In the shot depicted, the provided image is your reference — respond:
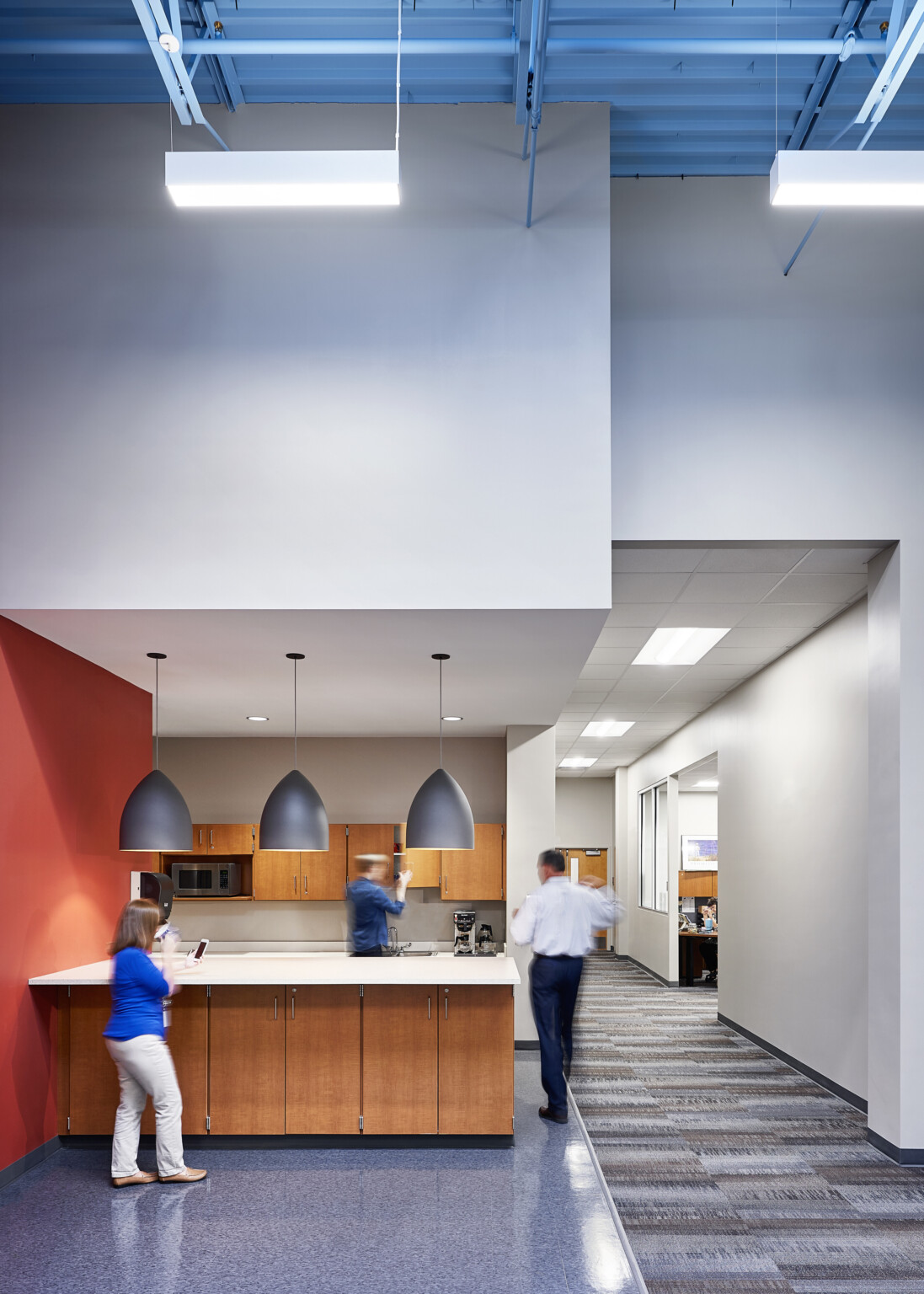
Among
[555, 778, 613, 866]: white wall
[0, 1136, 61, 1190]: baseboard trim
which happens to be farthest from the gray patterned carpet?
[555, 778, 613, 866]: white wall

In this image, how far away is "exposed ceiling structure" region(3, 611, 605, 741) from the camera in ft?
15.6

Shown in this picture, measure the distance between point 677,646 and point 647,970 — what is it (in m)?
8.78

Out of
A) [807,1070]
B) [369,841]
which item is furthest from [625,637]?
[369,841]

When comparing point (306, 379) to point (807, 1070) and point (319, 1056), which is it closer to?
point (319, 1056)

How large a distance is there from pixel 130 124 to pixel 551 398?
245 cm

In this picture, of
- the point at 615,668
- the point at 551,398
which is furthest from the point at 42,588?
the point at 615,668

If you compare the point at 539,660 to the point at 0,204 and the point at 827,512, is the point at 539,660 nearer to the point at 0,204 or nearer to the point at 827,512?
the point at 827,512

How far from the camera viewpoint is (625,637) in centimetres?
748

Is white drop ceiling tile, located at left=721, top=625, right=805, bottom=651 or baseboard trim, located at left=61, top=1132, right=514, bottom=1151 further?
white drop ceiling tile, located at left=721, top=625, right=805, bottom=651

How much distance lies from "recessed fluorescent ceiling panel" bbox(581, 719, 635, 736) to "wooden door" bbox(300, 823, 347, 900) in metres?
3.53

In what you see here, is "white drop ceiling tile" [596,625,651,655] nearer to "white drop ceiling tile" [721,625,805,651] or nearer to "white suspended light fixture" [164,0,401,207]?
"white drop ceiling tile" [721,625,805,651]

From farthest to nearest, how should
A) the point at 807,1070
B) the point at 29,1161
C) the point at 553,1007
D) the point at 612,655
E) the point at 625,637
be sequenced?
the point at 612,655, the point at 625,637, the point at 807,1070, the point at 553,1007, the point at 29,1161

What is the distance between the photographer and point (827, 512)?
5.41 meters

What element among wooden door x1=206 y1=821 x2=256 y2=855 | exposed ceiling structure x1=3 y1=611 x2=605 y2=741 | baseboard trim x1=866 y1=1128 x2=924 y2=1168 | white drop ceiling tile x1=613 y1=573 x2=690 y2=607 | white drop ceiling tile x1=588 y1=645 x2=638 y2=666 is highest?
white drop ceiling tile x1=613 y1=573 x2=690 y2=607
